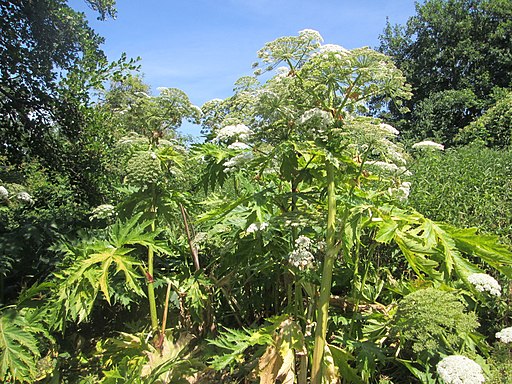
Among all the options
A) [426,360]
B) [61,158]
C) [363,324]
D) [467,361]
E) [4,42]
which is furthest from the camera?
[61,158]

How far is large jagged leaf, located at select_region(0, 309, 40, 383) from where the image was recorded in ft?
9.13

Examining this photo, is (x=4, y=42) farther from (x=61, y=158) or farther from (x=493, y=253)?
(x=493, y=253)

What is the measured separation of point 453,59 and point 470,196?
22343 mm

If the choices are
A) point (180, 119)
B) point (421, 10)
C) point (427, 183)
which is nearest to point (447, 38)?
point (421, 10)

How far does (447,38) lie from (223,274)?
24.9 meters

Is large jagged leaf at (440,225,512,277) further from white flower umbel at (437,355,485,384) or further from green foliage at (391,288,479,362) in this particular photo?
white flower umbel at (437,355,485,384)

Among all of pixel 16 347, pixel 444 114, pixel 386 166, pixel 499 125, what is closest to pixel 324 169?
pixel 386 166

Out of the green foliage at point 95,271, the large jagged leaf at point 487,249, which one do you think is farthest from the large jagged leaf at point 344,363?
the green foliage at point 95,271

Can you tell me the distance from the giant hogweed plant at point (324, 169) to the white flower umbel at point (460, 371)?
400 mm

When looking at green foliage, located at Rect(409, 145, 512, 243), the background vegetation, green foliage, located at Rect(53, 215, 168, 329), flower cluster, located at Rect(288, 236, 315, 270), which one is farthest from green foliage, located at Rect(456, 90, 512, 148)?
green foliage, located at Rect(53, 215, 168, 329)

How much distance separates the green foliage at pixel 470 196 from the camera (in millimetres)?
3682

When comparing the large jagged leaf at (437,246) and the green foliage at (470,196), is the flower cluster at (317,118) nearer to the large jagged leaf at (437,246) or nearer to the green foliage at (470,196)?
the large jagged leaf at (437,246)

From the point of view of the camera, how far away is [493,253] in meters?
2.36

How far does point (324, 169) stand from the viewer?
8.44 feet
